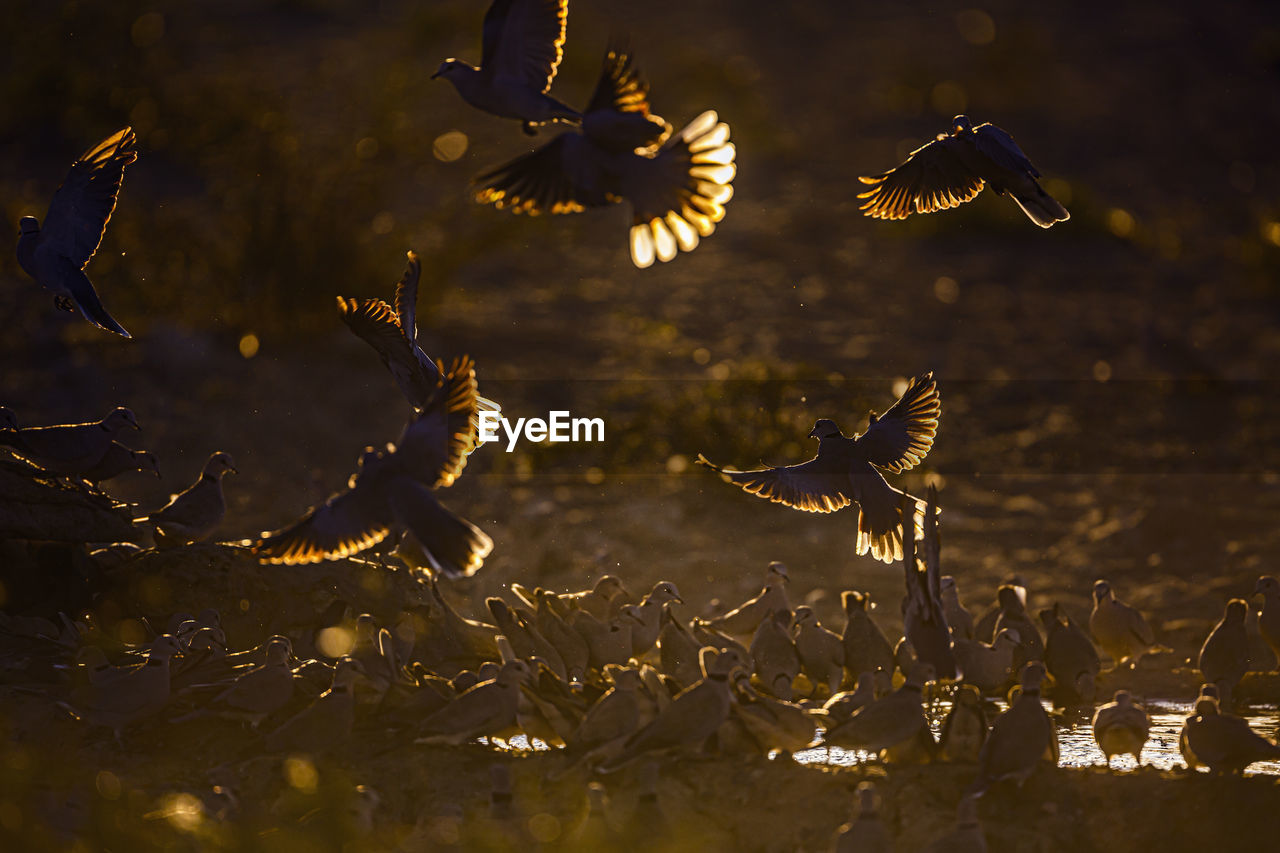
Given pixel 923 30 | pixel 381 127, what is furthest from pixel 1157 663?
pixel 923 30

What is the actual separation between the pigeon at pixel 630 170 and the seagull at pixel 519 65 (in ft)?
0.65

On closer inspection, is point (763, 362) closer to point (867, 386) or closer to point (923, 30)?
point (867, 386)

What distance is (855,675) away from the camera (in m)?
7.93

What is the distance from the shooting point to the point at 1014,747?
5.81 metres

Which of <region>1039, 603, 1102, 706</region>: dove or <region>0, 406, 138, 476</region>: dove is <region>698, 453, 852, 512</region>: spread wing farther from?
<region>0, 406, 138, 476</region>: dove

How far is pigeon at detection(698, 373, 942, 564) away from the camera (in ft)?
26.0

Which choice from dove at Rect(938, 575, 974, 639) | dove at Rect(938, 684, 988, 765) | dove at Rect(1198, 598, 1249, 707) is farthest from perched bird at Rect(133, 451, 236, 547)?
dove at Rect(1198, 598, 1249, 707)

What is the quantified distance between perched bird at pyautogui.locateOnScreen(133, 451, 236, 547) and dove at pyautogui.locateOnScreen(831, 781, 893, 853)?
423 cm

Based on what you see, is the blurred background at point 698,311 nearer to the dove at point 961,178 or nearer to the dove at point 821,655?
the dove at point 821,655

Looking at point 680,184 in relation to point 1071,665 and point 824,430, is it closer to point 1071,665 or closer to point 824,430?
point 824,430

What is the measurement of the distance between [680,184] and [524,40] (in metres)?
1.00

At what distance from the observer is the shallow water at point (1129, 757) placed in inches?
264

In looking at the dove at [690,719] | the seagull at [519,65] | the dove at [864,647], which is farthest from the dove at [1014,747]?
the seagull at [519,65]

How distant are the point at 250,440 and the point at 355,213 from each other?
5.30 m
